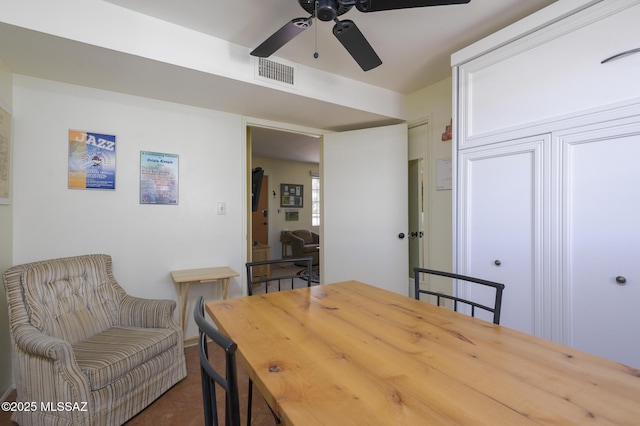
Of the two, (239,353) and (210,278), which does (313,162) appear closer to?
(210,278)

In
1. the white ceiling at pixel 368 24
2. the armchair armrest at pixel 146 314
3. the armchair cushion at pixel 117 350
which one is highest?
the white ceiling at pixel 368 24

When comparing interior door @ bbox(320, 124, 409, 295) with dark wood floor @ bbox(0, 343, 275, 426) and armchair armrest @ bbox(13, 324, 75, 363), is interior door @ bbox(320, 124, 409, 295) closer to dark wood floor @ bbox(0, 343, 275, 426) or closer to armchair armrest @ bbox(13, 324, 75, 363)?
dark wood floor @ bbox(0, 343, 275, 426)

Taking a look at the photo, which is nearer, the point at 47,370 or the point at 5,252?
the point at 47,370

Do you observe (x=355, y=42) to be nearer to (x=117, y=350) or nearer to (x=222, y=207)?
(x=222, y=207)

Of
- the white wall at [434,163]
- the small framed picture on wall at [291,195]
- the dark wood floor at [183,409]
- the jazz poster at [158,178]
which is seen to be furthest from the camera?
the small framed picture on wall at [291,195]

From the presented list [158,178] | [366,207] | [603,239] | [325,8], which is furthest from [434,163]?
[158,178]

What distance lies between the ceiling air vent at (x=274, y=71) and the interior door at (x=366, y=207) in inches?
41.8

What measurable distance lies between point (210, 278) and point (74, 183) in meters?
1.23

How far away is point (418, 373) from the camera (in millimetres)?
726

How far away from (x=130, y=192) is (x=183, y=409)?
166 centimetres

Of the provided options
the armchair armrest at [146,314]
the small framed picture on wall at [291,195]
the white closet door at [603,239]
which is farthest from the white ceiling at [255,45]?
the small framed picture on wall at [291,195]

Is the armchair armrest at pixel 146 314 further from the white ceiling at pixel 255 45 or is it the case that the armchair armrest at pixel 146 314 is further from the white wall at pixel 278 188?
the white wall at pixel 278 188

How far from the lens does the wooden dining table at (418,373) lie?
22.7 inches

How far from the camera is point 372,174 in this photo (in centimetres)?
313
